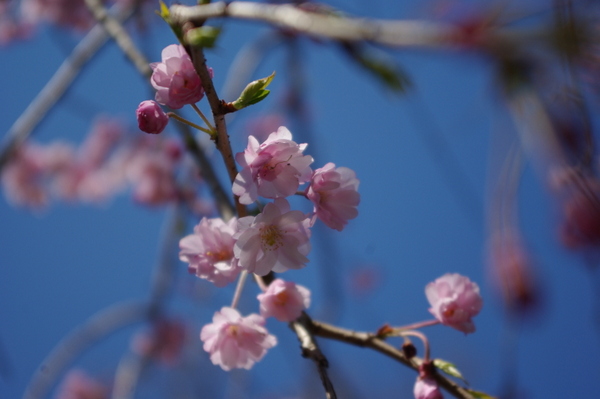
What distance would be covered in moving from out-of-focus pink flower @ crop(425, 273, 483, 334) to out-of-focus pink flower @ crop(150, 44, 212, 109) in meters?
0.65

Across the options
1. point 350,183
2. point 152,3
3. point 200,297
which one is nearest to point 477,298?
point 350,183

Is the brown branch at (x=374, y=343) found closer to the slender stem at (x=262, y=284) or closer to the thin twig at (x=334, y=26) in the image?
the slender stem at (x=262, y=284)

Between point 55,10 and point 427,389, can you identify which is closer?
point 427,389

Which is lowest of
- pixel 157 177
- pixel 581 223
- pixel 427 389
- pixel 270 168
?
pixel 427 389

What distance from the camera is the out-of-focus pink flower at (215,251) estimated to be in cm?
81

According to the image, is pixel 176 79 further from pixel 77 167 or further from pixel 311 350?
pixel 77 167

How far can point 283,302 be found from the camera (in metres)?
0.85

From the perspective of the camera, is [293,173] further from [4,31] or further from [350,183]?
[4,31]

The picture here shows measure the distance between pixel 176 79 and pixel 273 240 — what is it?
29 cm

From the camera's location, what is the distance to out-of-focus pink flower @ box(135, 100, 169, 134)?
709 millimetres

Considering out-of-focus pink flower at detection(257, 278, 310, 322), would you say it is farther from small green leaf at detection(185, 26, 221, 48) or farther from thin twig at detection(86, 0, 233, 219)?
small green leaf at detection(185, 26, 221, 48)

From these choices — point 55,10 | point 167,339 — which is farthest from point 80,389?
point 55,10

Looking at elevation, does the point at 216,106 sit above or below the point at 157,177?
below

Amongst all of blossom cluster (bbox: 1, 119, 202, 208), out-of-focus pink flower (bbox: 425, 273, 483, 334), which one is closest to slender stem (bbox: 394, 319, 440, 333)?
out-of-focus pink flower (bbox: 425, 273, 483, 334)
